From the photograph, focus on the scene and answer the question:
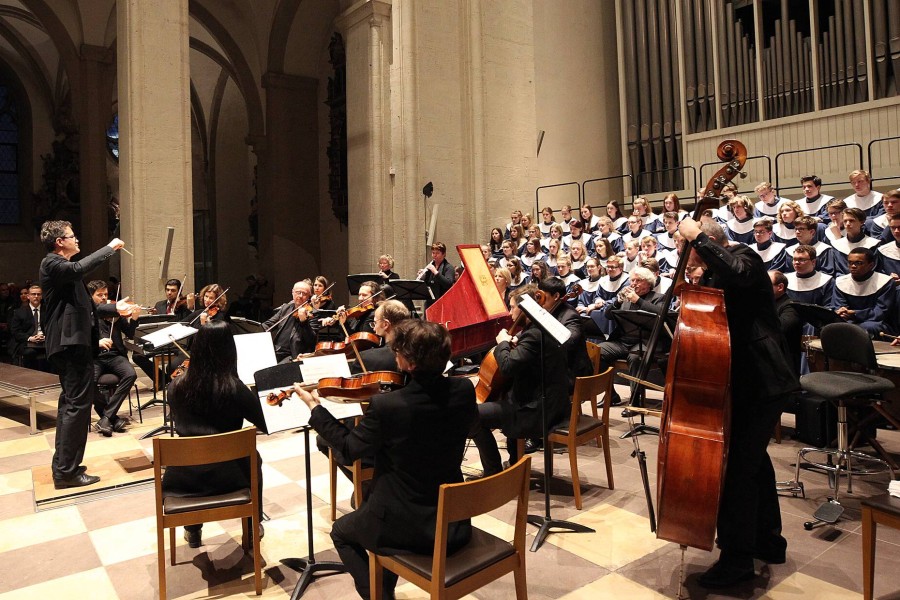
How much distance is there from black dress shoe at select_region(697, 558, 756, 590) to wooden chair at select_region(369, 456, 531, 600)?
3.31 ft

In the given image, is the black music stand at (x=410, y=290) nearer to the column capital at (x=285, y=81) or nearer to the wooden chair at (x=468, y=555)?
the wooden chair at (x=468, y=555)

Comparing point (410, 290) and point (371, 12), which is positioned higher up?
point (371, 12)

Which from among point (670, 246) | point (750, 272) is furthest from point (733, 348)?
point (670, 246)

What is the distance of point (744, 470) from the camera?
3051mm

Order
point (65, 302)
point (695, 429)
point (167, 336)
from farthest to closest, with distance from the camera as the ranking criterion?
point (167, 336) < point (65, 302) < point (695, 429)

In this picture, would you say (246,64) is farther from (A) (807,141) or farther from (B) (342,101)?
(A) (807,141)

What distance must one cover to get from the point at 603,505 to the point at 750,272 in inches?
72.9

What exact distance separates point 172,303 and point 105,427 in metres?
2.21

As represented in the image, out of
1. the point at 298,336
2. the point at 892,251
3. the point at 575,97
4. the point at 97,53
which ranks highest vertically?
the point at 97,53

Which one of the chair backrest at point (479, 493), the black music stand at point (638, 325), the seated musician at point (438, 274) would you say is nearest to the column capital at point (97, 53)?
the seated musician at point (438, 274)

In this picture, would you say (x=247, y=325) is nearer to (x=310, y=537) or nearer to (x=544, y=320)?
(x=310, y=537)

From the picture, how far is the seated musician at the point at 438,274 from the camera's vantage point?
9164 mm

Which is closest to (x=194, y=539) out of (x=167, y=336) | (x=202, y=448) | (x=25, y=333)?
(x=202, y=448)

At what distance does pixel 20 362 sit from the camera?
912 centimetres
